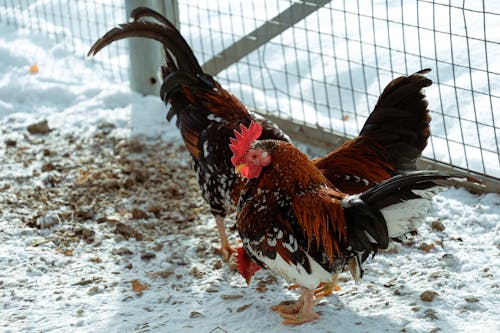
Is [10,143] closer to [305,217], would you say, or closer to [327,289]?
[327,289]

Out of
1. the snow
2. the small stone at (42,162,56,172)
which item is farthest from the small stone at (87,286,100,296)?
the small stone at (42,162,56,172)

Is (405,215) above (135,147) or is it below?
above

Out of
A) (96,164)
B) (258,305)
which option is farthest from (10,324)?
(96,164)

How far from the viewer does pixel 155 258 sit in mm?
4883

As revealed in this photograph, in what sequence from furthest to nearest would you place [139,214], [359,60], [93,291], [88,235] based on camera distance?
[359,60] < [139,214] < [88,235] < [93,291]

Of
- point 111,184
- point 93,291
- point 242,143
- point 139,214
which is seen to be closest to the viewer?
point 242,143

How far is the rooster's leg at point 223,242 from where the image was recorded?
490 cm

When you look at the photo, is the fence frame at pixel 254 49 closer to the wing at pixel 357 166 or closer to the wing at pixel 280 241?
Answer: the wing at pixel 357 166

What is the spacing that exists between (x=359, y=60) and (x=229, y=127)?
2131 millimetres

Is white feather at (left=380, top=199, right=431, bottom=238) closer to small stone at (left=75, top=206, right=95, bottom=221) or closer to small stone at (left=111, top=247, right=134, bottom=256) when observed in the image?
small stone at (left=111, top=247, right=134, bottom=256)

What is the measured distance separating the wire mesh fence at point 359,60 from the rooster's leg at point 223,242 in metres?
1.55

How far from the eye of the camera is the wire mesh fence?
551 centimetres

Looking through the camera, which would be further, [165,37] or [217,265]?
[165,37]

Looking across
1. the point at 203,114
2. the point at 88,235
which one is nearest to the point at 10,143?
the point at 88,235
